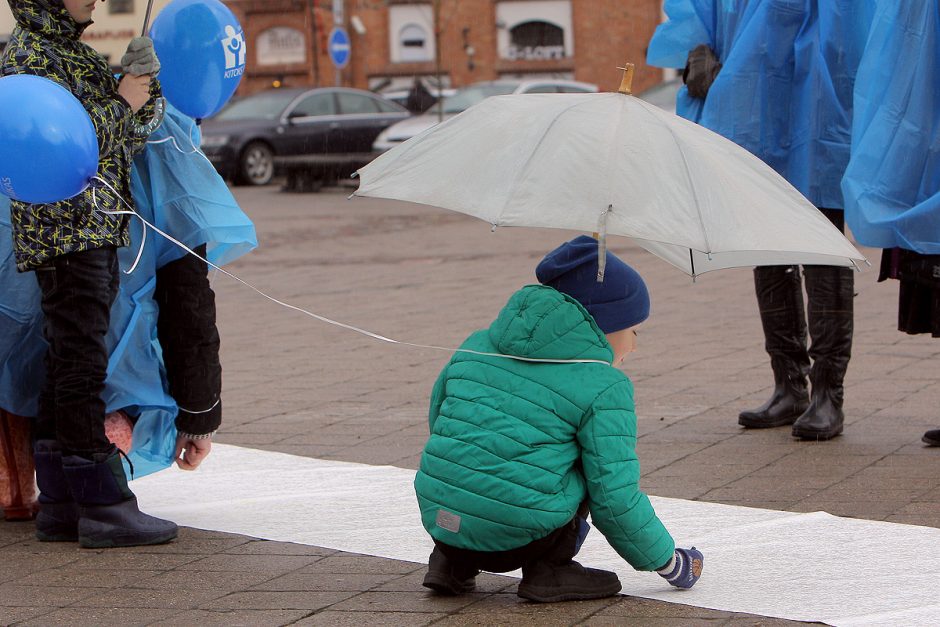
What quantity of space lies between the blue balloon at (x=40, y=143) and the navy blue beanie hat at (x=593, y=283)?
1187 mm

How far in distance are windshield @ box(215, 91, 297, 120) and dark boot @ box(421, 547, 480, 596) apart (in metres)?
19.7

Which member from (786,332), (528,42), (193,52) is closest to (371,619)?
(193,52)

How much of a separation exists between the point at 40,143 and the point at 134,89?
0.58 m

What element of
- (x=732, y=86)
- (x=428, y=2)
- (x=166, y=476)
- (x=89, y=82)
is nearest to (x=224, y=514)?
(x=166, y=476)

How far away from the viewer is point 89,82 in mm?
4176

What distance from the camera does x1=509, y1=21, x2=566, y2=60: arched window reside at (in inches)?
1478

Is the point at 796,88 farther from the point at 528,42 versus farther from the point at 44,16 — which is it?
the point at 528,42

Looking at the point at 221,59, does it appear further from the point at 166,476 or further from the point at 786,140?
the point at 786,140

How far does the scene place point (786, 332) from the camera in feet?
19.2

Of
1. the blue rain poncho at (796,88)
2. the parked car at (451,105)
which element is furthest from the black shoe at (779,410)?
the parked car at (451,105)

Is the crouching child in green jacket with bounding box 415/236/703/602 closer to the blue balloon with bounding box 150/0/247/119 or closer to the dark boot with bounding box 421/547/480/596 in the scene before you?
the dark boot with bounding box 421/547/480/596

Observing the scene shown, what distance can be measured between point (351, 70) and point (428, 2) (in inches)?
107

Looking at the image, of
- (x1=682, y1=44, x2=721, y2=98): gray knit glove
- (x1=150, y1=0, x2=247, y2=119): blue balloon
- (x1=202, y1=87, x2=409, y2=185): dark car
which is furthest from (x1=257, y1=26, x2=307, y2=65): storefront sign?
(x1=150, y1=0, x2=247, y2=119): blue balloon

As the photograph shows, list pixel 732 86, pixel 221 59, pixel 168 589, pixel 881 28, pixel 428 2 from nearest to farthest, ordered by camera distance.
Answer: pixel 168 589, pixel 221 59, pixel 881 28, pixel 732 86, pixel 428 2
